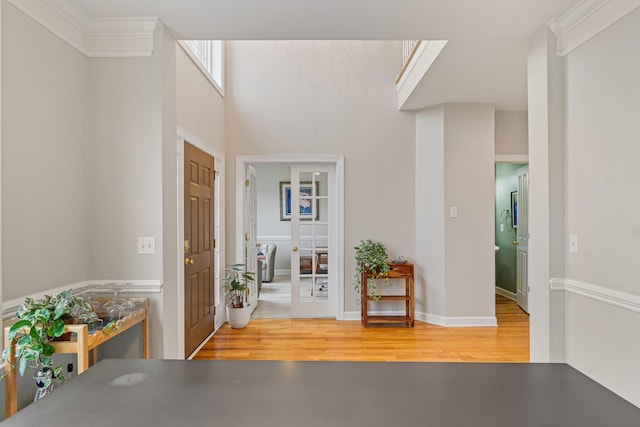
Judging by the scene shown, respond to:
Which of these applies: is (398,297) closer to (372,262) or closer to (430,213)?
(372,262)

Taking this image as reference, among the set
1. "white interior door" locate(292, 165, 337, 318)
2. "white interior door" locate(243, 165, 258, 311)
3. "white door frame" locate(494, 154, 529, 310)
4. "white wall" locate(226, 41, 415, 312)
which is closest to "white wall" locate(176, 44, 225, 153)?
"white wall" locate(226, 41, 415, 312)

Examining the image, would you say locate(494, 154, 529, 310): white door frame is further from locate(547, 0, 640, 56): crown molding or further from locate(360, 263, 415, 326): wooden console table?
locate(547, 0, 640, 56): crown molding

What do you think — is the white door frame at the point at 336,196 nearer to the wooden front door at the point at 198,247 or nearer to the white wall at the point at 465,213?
the wooden front door at the point at 198,247

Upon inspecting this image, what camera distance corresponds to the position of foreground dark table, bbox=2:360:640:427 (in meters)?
0.63

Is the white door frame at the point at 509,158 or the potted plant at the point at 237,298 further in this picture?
the white door frame at the point at 509,158

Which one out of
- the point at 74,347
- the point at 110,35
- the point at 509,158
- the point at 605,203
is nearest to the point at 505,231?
the point at 509,158

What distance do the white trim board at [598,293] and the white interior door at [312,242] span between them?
8.75 feet

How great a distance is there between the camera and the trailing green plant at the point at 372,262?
414 centimetres

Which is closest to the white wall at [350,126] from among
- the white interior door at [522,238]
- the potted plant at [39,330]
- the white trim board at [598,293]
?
the white interior door at [522,238]

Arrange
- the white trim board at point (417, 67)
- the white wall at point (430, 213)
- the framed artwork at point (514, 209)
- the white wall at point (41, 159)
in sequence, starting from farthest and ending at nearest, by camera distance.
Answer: the framed artwork at point (514, 209)
the white wall at point (430, 213)
the white trim board at point (417, 67)
the white wall at point (41, 159)

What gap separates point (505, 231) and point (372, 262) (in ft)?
9.11

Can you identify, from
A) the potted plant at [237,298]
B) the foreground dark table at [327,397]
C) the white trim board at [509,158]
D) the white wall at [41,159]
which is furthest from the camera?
the white trim board at [509,158]

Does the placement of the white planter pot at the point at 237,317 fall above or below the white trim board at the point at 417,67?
below

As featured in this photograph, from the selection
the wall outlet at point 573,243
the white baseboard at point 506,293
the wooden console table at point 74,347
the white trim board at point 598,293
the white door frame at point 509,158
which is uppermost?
the white door frame at point 509,158
